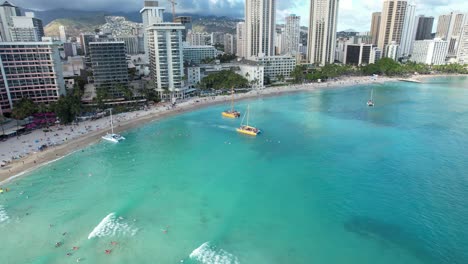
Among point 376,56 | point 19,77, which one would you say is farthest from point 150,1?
point 376,56

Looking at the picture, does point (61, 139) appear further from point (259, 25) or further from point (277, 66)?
point (259, 25)

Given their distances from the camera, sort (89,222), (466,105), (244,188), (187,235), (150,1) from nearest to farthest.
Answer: (187,235)
(89,222)
(244,188)
(466,105)
(150,1)

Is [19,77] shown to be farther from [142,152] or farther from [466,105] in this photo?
[466,105]

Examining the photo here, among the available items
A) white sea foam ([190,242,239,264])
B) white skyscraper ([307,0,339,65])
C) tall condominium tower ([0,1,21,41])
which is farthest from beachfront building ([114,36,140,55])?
white sea foam ([190,242,239,264])

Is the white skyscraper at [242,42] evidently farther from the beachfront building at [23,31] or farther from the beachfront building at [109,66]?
the beachfront building at [23,31]

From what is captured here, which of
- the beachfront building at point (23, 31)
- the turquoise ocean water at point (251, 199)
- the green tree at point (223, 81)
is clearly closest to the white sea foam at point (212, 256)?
the turquoise ocean water at point (251, 199)
